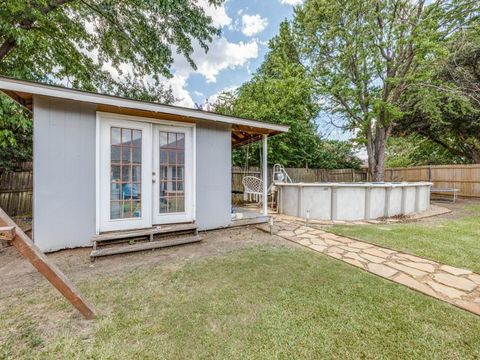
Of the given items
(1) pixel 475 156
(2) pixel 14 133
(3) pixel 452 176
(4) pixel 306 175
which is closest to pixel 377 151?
(4) pixel 306 175

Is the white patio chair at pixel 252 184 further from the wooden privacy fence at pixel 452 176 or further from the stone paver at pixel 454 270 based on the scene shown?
the wooden privacy fence at pixel 452 176

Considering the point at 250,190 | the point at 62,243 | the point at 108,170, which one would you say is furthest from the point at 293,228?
the point at 62,243

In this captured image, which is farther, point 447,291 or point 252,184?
point 252,184

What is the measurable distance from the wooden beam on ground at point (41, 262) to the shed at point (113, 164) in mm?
1998

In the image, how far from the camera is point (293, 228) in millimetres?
4969

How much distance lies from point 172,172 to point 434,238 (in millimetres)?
5233

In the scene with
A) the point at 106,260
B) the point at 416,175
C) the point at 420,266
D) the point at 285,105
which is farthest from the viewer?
the point at 416,175

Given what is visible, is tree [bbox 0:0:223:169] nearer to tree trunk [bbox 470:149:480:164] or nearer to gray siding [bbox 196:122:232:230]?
gray siding [bbox 196:122:232:230]

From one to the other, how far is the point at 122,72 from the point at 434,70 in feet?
41.7

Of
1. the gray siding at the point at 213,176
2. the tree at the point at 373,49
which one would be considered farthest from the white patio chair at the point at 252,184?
the tree at the point at 373,49

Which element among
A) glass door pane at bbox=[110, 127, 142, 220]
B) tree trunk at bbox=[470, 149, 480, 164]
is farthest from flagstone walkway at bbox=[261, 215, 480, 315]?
tree trunk at bbox=[470, 149, 480, 164]

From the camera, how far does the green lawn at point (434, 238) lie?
10.6 feet

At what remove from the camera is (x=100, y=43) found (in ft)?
24.7

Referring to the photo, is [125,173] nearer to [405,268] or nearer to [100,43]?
[405,268]
